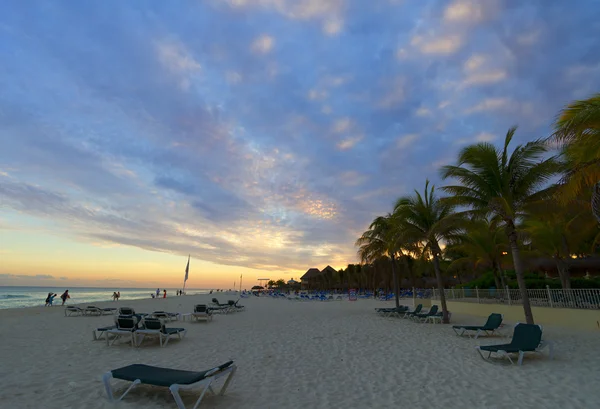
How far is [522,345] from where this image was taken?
267 inches

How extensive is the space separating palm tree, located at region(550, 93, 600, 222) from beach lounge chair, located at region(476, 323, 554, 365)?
2.83 m

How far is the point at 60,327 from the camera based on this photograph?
12.4m

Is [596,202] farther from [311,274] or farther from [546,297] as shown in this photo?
[311,274]

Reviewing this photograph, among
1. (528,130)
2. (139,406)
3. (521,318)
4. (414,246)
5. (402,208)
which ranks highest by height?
(528,130)

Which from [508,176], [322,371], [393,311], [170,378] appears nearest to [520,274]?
[508,176]

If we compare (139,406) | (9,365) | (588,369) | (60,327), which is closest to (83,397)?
(139,406)

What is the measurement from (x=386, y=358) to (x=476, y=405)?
3019 mm

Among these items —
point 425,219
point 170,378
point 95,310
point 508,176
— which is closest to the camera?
point 170,378

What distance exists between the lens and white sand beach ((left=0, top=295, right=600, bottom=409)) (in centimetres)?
452

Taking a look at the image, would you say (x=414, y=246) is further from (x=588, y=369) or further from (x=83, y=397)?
(x=83, y=397)

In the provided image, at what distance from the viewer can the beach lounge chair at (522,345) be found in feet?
21.2

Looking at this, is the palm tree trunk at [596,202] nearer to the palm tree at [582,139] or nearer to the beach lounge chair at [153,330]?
the palm tree at [582,139]

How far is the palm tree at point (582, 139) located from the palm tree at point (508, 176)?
243cm

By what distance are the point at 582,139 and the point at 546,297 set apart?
8.95 meters
